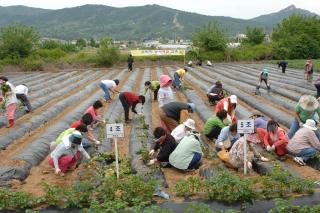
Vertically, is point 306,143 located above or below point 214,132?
above

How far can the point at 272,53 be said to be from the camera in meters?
46.4

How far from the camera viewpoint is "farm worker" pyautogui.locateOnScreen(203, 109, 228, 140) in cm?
910

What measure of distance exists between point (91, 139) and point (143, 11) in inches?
7016

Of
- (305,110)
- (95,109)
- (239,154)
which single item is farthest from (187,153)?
(95,109)

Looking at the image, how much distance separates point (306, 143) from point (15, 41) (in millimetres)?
36650

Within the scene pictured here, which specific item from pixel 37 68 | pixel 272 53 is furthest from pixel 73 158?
pixel 272 53

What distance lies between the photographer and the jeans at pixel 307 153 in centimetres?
781

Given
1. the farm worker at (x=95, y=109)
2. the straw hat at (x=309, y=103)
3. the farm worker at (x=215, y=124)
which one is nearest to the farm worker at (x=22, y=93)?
the farm worker at (x=95, y=109)

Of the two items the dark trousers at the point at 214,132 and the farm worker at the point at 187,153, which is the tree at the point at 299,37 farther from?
the farm worker at the point at 187,153

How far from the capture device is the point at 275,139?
842 cm

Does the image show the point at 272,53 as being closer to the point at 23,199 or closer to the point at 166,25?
the point at 23,199

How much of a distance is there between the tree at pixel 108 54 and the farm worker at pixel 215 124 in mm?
31812

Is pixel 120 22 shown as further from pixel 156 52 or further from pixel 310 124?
pixel 310 124

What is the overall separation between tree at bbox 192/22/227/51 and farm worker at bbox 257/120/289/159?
1487 inches
